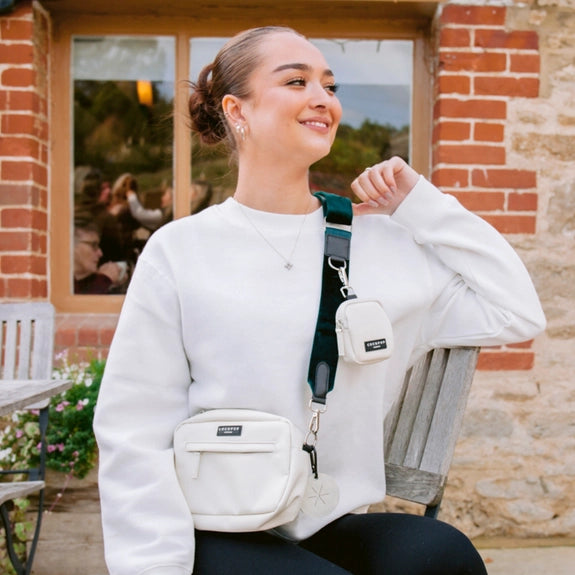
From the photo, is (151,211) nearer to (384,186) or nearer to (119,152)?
(119,152)

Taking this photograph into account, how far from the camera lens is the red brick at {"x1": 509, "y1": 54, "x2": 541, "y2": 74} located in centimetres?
356

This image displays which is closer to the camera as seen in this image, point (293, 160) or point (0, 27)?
point (293, 160)

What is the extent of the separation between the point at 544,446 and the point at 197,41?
245 centimetres

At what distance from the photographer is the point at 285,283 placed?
1.76 meters

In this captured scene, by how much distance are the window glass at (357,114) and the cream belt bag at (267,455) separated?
2328mm

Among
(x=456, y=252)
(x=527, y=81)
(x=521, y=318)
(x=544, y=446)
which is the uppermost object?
(x=527, y=81)

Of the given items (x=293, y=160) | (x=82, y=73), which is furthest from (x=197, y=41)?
(x=293, y=160)

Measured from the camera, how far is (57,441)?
10.7ft

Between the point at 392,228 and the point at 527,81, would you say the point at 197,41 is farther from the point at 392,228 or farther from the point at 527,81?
the point at 392,228

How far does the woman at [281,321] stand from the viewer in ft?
5.22

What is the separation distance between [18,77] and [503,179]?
2.16 meters

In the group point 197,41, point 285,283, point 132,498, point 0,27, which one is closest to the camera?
point 132,498

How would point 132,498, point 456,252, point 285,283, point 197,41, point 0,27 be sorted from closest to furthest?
point 132,498 → point 285,283 → point 456,252 → point 0,27 → point 197,41

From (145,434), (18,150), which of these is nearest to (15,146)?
(18,150)
